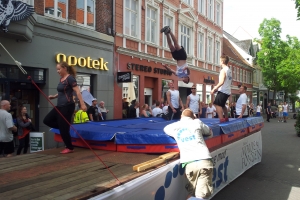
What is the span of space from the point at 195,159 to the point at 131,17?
1391 cm

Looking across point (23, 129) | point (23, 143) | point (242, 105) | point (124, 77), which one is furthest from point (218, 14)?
point (23, 143)

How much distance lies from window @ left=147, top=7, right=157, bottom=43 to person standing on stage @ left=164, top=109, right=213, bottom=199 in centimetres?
1470

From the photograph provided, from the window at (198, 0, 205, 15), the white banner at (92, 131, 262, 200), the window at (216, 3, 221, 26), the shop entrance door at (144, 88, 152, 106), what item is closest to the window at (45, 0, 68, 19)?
the shop entrance door at (144, 88, 152, 106)

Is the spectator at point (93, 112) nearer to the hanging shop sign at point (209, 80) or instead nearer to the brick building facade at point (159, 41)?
the brick building facade at point (159, 41)

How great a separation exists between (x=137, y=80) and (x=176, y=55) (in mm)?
8904

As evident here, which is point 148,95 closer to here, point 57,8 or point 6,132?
point 57,8

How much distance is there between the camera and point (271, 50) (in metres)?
40.9

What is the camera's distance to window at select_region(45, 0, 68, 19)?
481 inches

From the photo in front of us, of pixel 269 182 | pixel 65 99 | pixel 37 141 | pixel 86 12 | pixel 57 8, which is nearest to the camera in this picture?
pixel 65 99

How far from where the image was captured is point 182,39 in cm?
2256

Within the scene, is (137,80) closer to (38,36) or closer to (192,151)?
(38,36)

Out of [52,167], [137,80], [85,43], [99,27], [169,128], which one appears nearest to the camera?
[52,167]

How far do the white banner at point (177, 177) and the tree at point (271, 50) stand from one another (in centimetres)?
3553

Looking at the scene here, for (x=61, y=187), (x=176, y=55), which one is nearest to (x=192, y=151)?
(x=61, y=187)
